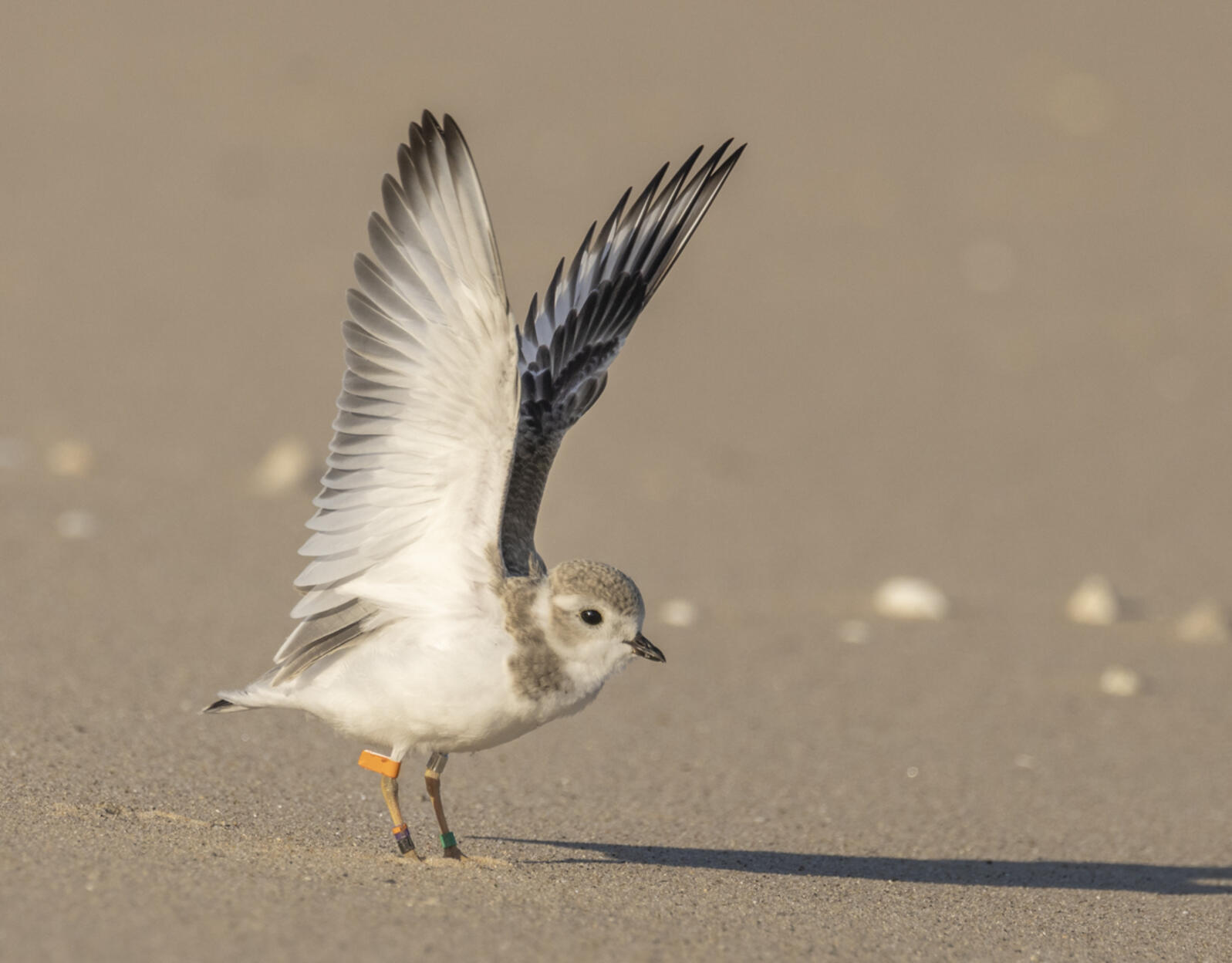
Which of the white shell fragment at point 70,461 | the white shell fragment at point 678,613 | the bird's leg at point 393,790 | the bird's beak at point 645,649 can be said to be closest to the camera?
the bird's beak at point 645,649

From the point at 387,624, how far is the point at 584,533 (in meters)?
4.21

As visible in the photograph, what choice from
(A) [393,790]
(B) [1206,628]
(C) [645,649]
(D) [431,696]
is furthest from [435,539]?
(B) [1206,628]

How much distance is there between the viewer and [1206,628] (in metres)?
7.91

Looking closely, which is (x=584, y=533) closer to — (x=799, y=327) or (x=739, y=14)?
(x=799, y=327)

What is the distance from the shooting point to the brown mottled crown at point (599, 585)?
4.39 meters

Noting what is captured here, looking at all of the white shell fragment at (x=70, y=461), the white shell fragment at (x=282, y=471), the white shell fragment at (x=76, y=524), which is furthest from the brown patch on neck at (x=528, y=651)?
the white shell fragment at (x=70, y=461)

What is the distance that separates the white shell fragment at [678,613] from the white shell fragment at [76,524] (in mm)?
2682

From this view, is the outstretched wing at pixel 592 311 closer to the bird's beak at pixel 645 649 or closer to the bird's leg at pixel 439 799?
A: the bird's beak at pixel 645 649

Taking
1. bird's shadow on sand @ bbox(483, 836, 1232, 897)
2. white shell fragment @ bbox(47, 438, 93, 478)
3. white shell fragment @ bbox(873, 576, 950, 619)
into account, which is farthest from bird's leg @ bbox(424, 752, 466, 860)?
white shell fragment @ bbox(47, 438, 93, 478)

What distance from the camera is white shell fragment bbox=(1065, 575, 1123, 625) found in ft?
26.5

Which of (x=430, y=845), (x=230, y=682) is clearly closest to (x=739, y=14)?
(x=230, y=682)

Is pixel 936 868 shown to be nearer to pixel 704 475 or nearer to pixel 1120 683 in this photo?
pixel 1120 683

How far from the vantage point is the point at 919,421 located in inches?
428

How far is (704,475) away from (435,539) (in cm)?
559
